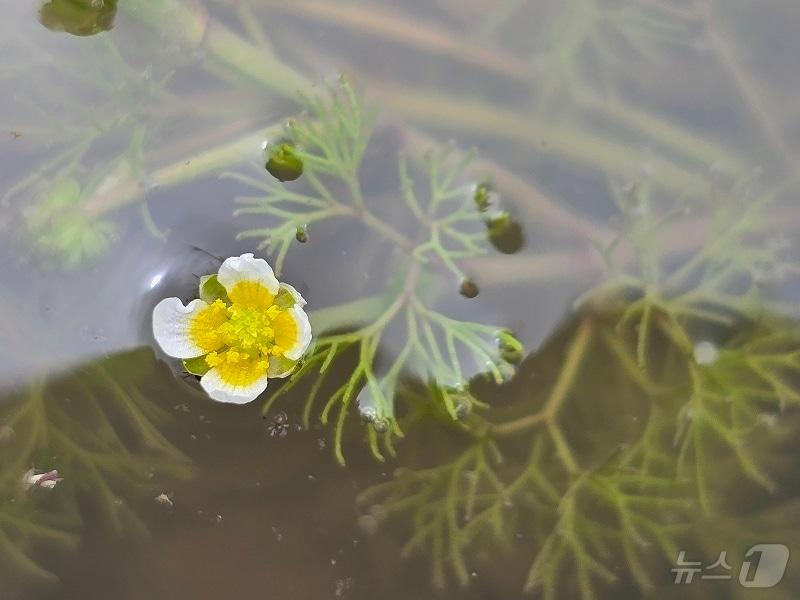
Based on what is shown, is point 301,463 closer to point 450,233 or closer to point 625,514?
A: point 450,233

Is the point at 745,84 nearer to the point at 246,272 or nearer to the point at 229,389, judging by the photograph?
the point at 246,272

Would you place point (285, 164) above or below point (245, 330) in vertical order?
above

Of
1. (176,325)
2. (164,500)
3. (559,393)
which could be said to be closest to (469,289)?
(559,393)

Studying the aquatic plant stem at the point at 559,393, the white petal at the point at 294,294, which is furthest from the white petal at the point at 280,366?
the aquatic plant stem at the point at 559,393

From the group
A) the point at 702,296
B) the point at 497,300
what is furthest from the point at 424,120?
the point at 702,296

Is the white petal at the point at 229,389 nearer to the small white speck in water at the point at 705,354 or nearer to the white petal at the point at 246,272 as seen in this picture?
the white petal at the point at 246,272

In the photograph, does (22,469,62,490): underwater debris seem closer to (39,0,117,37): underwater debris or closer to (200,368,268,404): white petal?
(200,368,268,404): white petal
